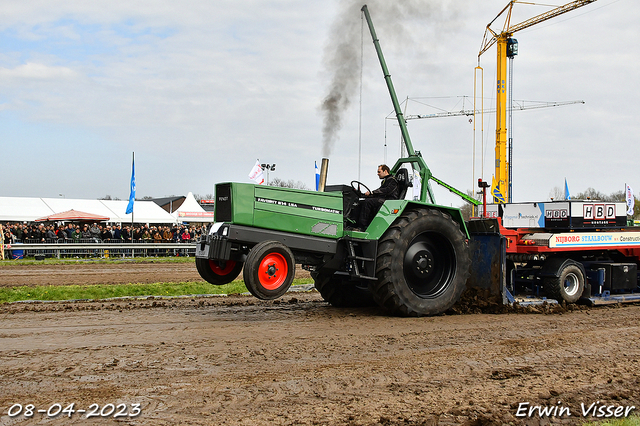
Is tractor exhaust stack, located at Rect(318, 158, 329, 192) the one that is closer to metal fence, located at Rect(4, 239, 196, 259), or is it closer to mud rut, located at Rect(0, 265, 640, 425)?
mud rut, located at Rect(0, 265, 640, 425)

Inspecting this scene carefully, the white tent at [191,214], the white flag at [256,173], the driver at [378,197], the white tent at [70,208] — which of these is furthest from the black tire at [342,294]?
the white tent at [191,214]

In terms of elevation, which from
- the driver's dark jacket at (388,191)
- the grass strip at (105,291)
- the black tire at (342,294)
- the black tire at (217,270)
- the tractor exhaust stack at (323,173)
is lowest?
the grass strip at (105,291)

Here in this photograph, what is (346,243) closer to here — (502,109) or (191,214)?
(502,109)

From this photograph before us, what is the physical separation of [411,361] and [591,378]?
63.1 inches

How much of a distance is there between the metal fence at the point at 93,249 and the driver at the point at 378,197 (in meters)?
16.4

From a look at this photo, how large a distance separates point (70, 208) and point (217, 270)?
3227 centimetres

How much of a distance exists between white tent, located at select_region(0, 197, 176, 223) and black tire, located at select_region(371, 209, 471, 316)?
95.0 ft

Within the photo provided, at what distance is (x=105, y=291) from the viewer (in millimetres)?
11430

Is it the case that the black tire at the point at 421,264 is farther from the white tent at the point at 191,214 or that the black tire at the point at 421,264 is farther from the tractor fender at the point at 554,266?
the white tent at the point at 191,214

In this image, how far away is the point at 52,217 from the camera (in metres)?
28.9

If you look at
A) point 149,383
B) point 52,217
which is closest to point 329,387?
point 149,383

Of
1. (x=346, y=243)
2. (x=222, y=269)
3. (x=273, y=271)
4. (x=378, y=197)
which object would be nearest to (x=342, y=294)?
(x=346, y=243)

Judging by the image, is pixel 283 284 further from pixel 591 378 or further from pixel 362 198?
pixel 591 378

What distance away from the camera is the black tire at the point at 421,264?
7.90 m
